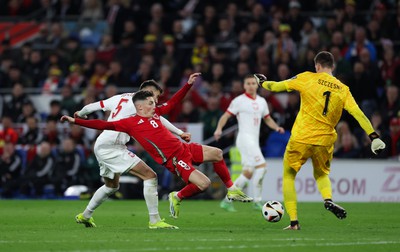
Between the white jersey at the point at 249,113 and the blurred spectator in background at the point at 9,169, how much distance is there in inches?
306

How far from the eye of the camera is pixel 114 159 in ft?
47.4

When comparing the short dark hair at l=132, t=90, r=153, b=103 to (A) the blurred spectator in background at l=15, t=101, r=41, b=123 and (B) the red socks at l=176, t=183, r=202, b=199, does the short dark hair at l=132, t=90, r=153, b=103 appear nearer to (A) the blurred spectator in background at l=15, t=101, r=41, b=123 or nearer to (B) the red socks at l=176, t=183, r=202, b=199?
(B) the red socks at l=176, t=183, r=202, b=199

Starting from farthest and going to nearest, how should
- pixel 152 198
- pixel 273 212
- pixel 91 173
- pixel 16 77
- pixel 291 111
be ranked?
pixel 16 77 < pixel 91 173 < pixel 291 111 < pixel 273 212 < pixel 152 198

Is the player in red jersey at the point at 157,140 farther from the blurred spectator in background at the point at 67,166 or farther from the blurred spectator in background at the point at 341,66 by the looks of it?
the blurred spectator in background at the point at 67,166

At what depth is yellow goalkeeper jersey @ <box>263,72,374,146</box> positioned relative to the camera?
13547mm

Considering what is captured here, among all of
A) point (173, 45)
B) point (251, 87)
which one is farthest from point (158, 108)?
point (173, 45)

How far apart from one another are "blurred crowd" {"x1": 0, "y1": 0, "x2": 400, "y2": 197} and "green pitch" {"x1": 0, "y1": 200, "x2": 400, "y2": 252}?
194 inches

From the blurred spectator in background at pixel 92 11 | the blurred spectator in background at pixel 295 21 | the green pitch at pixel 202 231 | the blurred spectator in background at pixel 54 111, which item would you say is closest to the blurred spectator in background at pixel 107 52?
the blurred spectator in background at pixel 92 11

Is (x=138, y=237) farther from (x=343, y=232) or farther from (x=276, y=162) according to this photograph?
(x=276, y=162)

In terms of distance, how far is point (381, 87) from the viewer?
24406 millimetres

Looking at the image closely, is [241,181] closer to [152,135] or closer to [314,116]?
[152,135]

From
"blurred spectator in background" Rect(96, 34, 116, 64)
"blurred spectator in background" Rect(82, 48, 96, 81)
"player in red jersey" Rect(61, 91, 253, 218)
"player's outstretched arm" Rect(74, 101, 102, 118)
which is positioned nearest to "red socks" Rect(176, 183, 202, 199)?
"player in red jersey" Rect(61, 91, 253, 218)

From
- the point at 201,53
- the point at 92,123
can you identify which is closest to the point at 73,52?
the point at 201,53

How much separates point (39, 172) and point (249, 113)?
7487 millimetres
